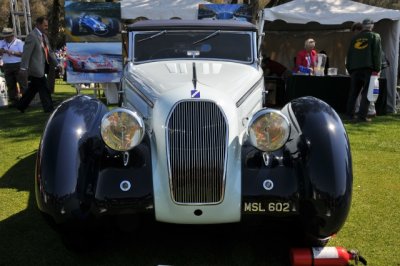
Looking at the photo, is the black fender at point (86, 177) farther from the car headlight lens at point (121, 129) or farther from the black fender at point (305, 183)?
the black fender at point (305, 183)

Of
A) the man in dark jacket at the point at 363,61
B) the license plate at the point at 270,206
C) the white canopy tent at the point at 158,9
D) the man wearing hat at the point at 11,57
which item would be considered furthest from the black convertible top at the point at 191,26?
the man wearing hat at the point at 11,57

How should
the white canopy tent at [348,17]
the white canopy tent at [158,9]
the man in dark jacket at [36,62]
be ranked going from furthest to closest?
the white canopy tent at [158,9] → the white canopy tent at [348,17] → the man in dark jacket at [36,62]

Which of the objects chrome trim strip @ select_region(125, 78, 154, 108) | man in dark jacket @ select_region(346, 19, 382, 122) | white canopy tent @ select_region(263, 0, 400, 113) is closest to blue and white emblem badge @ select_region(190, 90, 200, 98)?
chrome trim strip @ select_region(125, 78, 154, 108)

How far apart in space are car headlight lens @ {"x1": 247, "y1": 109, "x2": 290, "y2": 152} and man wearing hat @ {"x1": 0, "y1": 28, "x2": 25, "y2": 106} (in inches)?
346

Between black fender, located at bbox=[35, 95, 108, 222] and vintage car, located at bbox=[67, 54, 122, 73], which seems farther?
vintage car, located at bbox=[67, 54, 122, 73]

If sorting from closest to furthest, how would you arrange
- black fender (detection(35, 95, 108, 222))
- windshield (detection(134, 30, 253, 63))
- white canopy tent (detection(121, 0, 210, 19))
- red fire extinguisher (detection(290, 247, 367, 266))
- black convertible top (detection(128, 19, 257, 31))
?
black fender (detection(35, 95, 108, 222)), red fire extinguisher (detection(290, 247, 367, 266)), windshield (detection(134, 30, 253, 63)), black convertible top (detection(128, 19, 257, 31)), white canopy tent (detection(121, 0, 210, 19))

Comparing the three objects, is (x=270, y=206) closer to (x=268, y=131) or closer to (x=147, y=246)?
(x=268, y=131)

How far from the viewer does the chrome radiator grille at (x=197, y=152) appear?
293 cm

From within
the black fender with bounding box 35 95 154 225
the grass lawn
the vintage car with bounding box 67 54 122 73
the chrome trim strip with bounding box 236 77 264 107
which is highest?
the chrome trim strip with bounding box 236 77 264 107

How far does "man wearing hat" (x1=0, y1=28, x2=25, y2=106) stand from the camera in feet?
34.4

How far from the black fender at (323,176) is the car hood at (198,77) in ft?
2.27

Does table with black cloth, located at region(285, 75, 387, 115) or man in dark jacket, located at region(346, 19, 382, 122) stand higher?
man in dark jacket, located at region(346, 19, 382, 122)

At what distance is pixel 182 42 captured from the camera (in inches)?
181

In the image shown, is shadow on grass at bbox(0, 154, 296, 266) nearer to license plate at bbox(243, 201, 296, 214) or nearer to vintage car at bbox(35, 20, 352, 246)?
vintage car at bbox(35, 20, 352, 246)
